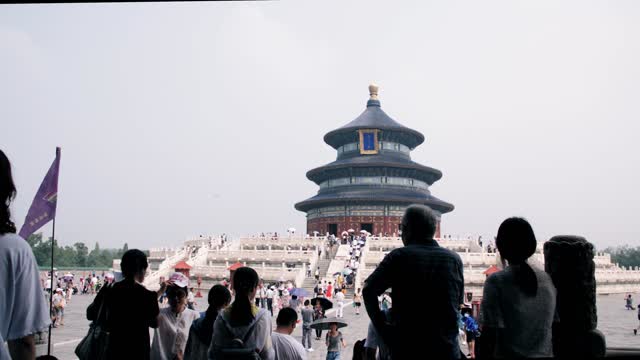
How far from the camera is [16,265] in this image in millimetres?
2682

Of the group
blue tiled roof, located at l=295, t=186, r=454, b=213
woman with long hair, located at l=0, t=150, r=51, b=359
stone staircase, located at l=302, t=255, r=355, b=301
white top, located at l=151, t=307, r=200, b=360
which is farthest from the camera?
A: blue tiled roof, located at l=295, t=186, r=454, b=213

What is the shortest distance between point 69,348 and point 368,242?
26.2 meters

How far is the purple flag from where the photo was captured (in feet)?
32.0

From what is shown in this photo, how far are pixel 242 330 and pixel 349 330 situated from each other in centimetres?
1357

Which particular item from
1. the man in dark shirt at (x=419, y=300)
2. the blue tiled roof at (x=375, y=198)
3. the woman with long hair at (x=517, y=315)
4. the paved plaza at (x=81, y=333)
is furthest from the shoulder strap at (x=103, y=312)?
the blue tiled roof at (x=375, y=198)

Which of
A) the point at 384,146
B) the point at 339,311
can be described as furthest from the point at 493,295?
the point at 384,146

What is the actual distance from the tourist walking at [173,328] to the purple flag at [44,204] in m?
5.44

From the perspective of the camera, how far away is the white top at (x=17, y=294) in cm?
264

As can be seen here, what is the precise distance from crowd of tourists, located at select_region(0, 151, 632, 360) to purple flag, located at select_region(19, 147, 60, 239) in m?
5.45

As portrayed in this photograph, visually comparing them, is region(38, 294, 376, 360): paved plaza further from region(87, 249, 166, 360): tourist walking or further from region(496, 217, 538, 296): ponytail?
region(496, 217, 538, 296): ponytail

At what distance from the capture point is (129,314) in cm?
459

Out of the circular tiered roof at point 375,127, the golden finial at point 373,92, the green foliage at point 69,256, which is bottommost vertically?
the green foliage at point 69,256

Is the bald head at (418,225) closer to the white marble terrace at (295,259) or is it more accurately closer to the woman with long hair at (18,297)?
the woman with long hair at (18,297)

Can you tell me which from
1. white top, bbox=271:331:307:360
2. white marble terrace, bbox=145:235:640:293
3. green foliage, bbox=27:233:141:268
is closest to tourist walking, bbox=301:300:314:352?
white top, bbox=271:331:307:360
